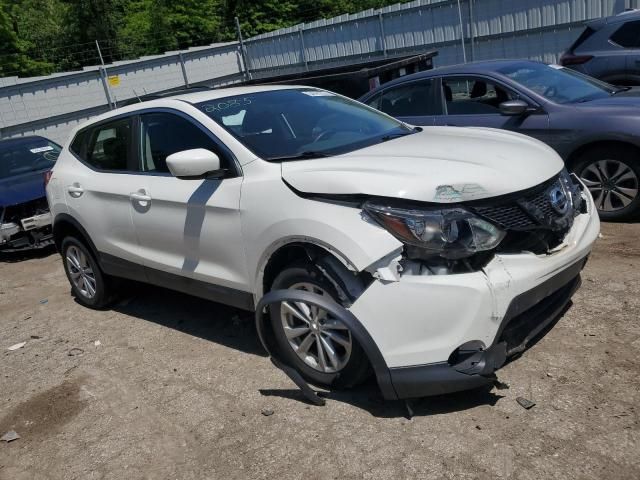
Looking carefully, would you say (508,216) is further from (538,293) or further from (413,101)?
(413,101)

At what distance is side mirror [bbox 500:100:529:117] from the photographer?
A: 5734 mm

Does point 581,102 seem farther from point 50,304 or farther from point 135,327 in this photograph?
point 50,304

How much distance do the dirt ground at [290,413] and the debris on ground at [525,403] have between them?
4cm

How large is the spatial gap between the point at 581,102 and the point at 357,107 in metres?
2.49

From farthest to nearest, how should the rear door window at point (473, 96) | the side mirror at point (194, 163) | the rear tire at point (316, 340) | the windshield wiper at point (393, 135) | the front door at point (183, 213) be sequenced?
the rear door window at point (473, 96) < the windshield wiper at point (393, 135) < the front door at point (183, 213) < the side mirror at point (194, 163) < the rear tire at point (316, 340)

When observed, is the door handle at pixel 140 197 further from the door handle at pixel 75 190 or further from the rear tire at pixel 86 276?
the rear tire at pixel 86 276

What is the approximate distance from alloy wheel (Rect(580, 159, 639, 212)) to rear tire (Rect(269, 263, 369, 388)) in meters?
3.39

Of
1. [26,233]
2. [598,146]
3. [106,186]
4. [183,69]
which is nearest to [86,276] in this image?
[106,186]

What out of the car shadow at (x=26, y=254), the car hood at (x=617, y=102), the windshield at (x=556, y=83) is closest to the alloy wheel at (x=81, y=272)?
the car shadow at (x=26, y=254)

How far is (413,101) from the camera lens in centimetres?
668

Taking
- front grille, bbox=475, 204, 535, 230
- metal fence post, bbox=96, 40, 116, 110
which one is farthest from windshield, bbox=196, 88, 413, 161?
metal fence post, bbox=96, 40, 116, 110

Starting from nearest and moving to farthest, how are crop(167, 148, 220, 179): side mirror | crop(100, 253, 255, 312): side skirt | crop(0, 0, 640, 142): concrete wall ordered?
crop(167, 148, 220, 179): side mirror → crop(100, 253, 255, 312): side skirt → crop(0, 0, 640, 142): concrete wall

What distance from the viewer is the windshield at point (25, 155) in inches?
340

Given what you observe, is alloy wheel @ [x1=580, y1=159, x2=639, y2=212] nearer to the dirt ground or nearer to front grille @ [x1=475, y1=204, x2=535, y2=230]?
the dirt ground
